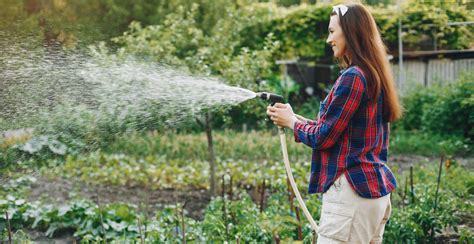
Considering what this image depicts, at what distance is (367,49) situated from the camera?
281cm

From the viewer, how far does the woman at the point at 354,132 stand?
277cm

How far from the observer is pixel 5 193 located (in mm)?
5945

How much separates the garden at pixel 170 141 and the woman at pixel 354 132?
28 centimetres

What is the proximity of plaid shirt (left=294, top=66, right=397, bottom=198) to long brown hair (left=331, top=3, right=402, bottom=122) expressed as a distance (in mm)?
41

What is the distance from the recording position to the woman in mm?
2768

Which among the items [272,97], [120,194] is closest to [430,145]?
[120,194]

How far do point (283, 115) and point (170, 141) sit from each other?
23.6 feet

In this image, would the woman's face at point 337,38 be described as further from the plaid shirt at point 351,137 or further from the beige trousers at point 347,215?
the beige trousers at point 347,215

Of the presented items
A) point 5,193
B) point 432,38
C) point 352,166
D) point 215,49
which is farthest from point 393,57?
point 352,166

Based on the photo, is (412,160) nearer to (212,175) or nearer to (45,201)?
(212,175)

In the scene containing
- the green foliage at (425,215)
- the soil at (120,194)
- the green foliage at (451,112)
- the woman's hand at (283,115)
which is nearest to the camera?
the woman's hand at (283,115)

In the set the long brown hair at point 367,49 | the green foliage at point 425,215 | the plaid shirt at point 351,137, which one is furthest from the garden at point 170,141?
the long brown hair at point 367,49

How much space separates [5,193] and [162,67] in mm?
1981

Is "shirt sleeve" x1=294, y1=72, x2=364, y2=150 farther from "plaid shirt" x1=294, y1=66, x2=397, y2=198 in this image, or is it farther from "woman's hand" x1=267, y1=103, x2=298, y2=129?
"woman's hand" x1=267, y1=103, x2=298, y2=129
